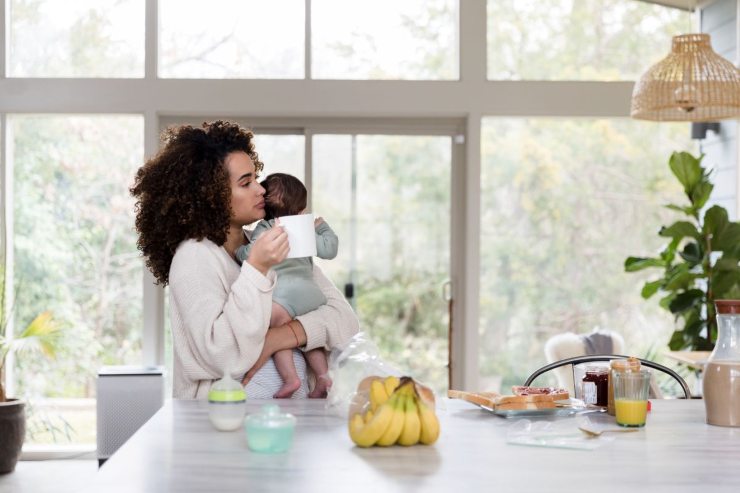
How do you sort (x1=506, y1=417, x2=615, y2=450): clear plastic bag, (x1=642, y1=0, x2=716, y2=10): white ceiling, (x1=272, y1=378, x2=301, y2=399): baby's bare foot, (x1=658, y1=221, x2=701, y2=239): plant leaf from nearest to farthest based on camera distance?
(x1=506, y1=417, x2=615, y2=450): clear plastic bag → (x1=272, y1=378, x2=301, y2=399): baby's bare foot → (x1=658, y1=221, x2=701, y2=239): plant leaf → (x1=642, y1=0, x2=716, y2=10): white ceiling

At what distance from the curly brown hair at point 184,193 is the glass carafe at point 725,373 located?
1271 mm

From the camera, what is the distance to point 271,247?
223 centimetres

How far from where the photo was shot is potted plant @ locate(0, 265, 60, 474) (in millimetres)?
4773

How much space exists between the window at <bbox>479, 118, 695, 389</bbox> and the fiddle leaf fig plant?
94cm

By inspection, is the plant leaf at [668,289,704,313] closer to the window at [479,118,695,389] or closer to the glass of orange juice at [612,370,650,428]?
the window at [479,118,695,389]

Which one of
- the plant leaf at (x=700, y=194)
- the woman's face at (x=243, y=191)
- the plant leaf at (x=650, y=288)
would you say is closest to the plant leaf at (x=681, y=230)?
the plant leaf at (x=700, y=194)

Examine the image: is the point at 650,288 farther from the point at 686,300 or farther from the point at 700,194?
the point at 700,194

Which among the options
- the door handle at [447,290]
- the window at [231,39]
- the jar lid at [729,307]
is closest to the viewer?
the jar lid at [729,307]

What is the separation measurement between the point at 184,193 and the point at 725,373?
1404 mm

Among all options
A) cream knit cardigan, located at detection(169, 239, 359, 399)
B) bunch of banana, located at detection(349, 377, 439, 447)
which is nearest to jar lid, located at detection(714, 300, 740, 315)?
bunch of banana, located at detection(349, 377, 439, 447)

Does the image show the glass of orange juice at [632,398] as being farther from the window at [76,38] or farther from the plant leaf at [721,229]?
the window at [76,38]

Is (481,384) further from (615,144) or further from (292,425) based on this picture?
(292,425)

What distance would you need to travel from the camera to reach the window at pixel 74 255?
5.45 meters

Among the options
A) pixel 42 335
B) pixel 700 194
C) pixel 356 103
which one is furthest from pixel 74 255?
pixel 700 194
